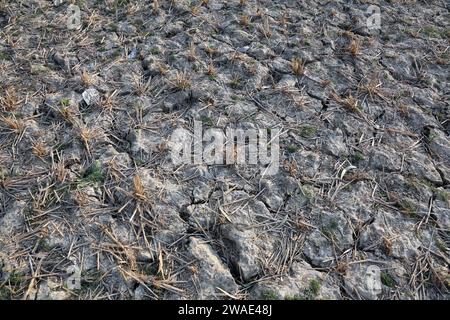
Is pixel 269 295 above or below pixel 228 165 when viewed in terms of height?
below

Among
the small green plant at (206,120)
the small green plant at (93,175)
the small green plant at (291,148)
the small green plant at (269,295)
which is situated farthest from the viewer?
the small green plant at (206,120)

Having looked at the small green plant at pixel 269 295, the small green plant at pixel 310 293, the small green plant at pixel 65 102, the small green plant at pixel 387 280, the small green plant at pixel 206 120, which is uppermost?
the small green plant at pixel 206 120

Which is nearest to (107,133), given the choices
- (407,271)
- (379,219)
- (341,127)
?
(341,127)

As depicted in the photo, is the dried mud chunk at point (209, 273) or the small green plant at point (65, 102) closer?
the dried mud chunk at point (209, 273)

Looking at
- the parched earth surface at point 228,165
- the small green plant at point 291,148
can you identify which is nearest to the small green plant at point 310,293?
the parched earth surface at point 228,165

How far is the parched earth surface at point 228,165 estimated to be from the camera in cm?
183

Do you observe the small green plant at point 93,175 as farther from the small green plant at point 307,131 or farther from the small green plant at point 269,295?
the small green plant at point 307,131

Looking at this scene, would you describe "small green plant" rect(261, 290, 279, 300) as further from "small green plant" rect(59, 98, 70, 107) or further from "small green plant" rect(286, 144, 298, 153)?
"small green plant" rect(59, 98, 70, 107)

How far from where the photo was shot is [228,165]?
2.21m

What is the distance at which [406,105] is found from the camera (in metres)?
2.55

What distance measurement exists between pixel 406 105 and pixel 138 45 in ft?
6.32

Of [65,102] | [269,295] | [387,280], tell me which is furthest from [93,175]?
[387,280]

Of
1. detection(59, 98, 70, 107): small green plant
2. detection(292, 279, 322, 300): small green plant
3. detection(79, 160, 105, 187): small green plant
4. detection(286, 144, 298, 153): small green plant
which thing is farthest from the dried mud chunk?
detection(59, 98, 70, 107): small green plant

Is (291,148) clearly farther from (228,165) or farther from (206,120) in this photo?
(206,120)
